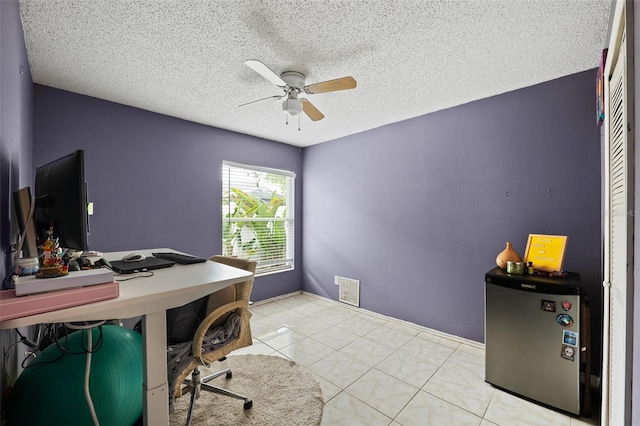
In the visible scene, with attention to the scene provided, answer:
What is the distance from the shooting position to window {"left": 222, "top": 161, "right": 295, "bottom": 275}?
381 cm

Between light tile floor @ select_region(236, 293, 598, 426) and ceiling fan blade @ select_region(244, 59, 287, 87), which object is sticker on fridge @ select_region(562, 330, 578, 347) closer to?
light tile floor @ select_region(236, 293, 598, 426)

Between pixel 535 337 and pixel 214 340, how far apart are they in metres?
2.22

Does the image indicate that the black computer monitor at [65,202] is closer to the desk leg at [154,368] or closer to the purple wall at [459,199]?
the desk leg at [154,368]

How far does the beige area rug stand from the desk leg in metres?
0.84

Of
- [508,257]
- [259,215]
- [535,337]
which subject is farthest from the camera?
[259,215]

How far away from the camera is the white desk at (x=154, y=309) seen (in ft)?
2.92

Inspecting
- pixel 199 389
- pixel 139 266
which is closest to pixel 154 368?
pixel 139 266

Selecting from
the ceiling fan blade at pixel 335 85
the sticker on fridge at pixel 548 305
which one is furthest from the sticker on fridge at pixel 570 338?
the ceiling fan blade at pixel 335 85

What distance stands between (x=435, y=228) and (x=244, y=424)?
2513 millimetres

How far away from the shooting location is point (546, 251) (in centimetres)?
221

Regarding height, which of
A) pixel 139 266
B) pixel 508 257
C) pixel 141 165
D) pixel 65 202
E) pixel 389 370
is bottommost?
pixel 389 370

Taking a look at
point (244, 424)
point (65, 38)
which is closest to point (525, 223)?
point (244, 424)

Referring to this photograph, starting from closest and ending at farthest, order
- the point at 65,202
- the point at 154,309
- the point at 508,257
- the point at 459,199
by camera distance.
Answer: the point at 154,309
the point at 65,202
the point at 508,257
the point at 459,199

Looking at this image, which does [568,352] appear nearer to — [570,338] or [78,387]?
[570,338]
